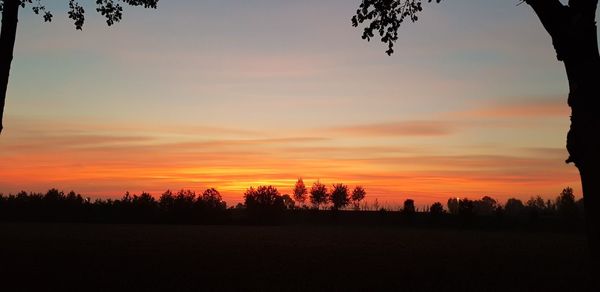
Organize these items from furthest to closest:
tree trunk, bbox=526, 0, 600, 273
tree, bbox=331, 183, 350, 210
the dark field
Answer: tree, bbox=331, 183, 350, 210 < the dark field < tree trunk, bbox=526, 0, 600, 273

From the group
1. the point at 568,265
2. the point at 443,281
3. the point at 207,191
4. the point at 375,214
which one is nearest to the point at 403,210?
the point at 375,214

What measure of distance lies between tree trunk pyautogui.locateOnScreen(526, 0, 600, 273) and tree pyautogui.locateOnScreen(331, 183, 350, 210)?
161916 mm

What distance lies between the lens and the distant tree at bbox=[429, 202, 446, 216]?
9862 centimetres

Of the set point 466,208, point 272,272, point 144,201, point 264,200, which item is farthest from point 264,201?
point 272,272

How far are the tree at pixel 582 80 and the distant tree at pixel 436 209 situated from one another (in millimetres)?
90366

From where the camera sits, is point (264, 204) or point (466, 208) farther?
point (264, 204)

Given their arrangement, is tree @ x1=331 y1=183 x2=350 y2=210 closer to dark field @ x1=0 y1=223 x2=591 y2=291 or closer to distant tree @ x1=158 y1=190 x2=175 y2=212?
distant tree @ x1=158 y1=190 x2=175 y2=212

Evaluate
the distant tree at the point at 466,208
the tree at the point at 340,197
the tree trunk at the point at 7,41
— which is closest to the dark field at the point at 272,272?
the tree trunk at the point at 7,41

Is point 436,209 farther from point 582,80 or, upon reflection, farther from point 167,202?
point 582,80

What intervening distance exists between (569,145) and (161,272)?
13.5m

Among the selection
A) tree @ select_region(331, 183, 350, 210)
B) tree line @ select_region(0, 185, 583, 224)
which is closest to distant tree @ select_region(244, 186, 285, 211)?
tree line @ select_region(0, 185, 583, 224)

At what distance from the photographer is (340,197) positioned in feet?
566

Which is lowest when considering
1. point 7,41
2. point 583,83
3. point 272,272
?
point 272,272

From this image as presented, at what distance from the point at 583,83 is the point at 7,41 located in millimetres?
13119
